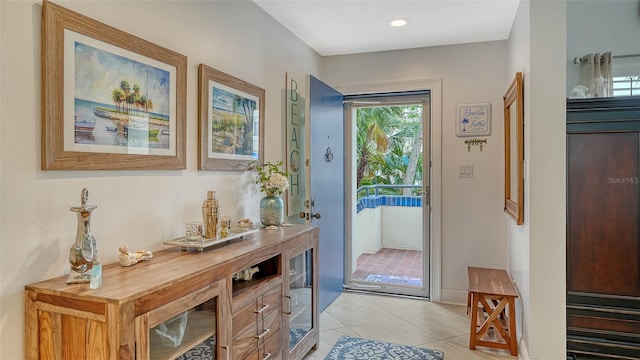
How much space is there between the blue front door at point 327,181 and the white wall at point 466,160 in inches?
30.4

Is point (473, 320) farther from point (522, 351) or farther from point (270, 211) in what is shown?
point (270, 211)

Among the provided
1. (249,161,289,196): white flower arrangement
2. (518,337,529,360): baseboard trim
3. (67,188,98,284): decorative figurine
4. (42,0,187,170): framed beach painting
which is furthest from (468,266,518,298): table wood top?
(67,188,98,284): decorative figurine

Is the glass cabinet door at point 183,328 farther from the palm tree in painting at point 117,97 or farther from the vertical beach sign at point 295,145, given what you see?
the vertical beach sign at point 295,145

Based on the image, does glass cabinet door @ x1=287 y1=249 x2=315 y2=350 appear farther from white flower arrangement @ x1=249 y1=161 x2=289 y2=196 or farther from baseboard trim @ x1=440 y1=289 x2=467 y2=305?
baseboard trim @ x1=440 y1=289 x2=467 y2=305

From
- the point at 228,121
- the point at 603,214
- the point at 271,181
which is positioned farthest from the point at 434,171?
the point at 228,121

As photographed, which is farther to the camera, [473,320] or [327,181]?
[327,181]

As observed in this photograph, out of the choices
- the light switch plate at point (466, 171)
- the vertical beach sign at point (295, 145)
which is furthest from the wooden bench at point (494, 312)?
the vertical beach sign at point (295, 145)

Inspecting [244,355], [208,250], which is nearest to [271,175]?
[208,250]

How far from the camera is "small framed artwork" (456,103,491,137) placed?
3.50m

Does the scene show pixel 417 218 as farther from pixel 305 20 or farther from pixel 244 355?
pixel 244 355

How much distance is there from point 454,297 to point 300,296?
1860 millimetres

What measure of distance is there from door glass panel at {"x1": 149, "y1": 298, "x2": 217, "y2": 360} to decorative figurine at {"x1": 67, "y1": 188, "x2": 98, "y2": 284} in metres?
0.30

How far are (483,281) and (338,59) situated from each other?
2.46m

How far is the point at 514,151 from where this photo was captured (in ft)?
9.25
